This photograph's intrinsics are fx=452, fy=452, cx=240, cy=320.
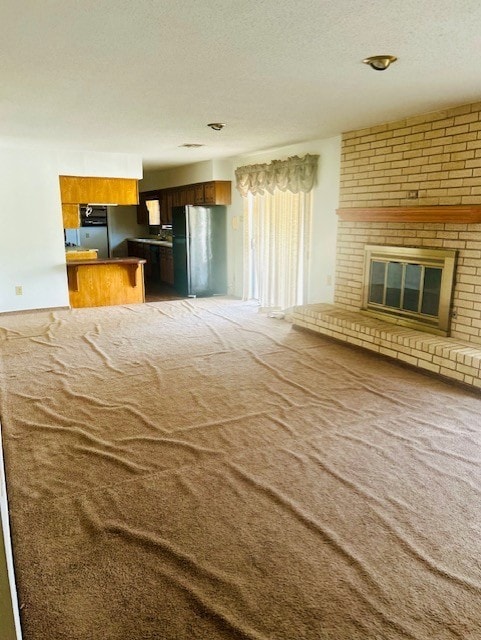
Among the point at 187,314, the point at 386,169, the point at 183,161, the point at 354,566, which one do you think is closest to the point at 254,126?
the point at 386,169

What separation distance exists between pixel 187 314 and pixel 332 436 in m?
3.65

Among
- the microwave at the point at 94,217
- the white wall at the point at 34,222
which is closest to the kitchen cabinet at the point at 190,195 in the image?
the microwave at the point at 94,217

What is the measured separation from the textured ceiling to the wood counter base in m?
2.31

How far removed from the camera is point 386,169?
4504 millimetres

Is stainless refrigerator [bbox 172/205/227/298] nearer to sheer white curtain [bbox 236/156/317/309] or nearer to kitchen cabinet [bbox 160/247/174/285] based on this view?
sheer white curtain [bbox 236/156/317/309]

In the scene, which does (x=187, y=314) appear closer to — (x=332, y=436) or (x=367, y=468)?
(x=332, y=436)

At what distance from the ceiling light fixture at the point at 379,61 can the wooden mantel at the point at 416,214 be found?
59.2 inches

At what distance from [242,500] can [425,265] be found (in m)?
2.95


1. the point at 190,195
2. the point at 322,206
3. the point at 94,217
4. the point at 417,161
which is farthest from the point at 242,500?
the point at 94,217

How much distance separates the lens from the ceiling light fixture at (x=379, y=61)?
2.58 m

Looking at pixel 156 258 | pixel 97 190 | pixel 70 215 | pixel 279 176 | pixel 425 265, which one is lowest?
pixel 156 258

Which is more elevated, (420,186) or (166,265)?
(420,186)

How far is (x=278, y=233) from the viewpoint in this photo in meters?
6.27

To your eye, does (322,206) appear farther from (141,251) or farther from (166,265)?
(141,251)
